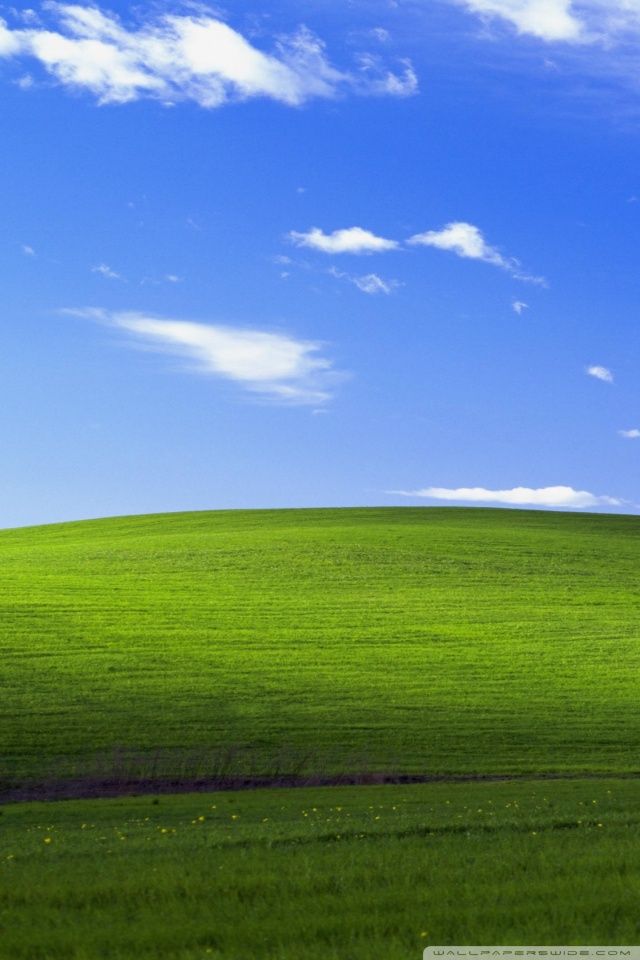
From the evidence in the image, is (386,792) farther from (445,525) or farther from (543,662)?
(445,525)

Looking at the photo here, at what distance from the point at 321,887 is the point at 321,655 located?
29.0m

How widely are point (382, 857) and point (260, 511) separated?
78.1m

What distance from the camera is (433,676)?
3516 centimetres

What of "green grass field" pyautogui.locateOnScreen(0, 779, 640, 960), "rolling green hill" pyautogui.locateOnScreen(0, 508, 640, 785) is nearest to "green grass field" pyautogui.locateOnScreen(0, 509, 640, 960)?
"green grass field" pyautogui.locateOnScreen(0, 779, 640, 960)

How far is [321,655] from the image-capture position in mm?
37531

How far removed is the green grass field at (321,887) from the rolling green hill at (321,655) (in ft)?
41.9

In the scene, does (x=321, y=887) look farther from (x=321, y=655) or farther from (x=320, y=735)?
(x=321, y=655)

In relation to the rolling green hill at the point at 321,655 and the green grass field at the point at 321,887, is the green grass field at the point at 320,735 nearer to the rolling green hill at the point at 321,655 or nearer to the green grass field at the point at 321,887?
the green grass field at the point at 321,887

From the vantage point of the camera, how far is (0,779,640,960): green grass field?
23.6 ft

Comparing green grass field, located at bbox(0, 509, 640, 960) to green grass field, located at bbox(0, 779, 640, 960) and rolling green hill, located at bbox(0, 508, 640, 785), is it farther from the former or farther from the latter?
rolling green hill, located at bbox(0, 508, 640, 785)

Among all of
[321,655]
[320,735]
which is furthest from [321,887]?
[321,655]

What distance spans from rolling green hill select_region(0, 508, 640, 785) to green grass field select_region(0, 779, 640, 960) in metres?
12.8

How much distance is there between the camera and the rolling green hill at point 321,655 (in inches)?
1077

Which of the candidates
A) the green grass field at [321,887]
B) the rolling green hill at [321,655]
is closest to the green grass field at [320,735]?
the green grass field at [321,887]
